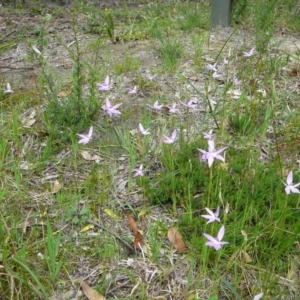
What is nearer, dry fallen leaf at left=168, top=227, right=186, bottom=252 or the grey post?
dry fallen leaf at left=168, top=227, right=186, bottom=252

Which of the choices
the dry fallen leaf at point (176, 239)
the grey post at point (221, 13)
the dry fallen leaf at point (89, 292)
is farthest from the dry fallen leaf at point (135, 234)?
the grey post at point (221, 13)

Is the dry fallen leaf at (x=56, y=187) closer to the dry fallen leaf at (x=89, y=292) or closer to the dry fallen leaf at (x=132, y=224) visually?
the dry fallen leaf at (x=132, y=224)

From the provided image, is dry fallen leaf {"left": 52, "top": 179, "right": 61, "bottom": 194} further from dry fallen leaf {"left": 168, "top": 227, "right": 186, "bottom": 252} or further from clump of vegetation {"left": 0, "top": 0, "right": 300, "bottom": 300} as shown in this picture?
dry fallen leaf {"left": 168, "top": 227, "right": 186, "bottom": 252}

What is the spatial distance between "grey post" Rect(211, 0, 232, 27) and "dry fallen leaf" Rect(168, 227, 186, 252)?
2890mm

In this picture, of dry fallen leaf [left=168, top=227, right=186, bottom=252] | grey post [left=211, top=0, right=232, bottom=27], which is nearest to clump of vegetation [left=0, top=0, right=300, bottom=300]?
dry fallen leaf [left=168, top=227, right=186, bottom=252]

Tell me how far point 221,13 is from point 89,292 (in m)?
3.31

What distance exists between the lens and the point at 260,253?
171cm

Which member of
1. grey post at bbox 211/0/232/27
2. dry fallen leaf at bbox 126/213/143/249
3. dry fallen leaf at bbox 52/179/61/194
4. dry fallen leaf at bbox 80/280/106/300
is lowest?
dry fallen leaf at bbox 80/280/106/300

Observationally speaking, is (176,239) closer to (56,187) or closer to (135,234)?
(135,234)

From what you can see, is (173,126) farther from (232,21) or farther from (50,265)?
(232,21)

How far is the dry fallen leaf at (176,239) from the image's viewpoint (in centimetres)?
174

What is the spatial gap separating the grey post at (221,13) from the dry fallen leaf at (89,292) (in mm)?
3223

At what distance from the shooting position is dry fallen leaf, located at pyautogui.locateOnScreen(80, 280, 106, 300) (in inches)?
61.7

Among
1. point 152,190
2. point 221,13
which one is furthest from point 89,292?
point 221,13
